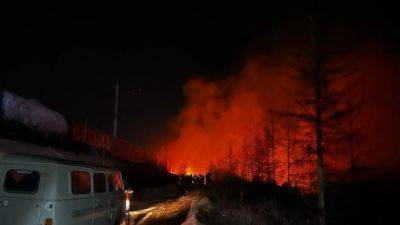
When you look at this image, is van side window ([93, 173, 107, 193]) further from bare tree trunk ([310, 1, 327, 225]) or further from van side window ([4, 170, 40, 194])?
bare tree trunk ([310, 1, 327, 225])

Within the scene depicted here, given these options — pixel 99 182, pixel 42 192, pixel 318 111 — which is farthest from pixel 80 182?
pixel 318 111

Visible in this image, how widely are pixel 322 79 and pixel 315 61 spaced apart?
2.67 ft

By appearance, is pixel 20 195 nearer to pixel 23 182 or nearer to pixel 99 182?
pixel 23 182

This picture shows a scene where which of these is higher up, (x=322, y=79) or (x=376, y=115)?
(x=376, y=115)

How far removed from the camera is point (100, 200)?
12.3 metres

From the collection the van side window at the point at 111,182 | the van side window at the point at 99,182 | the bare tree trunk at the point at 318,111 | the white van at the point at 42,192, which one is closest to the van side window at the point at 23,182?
the white van at the point at 42,192

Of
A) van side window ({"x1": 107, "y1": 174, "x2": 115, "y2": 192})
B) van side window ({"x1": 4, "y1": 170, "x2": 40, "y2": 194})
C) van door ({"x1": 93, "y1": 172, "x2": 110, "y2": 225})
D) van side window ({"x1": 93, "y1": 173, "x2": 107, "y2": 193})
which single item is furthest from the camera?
van side window ({"x1": 107, "y1": 174, "x2": 115, "y2": 192})

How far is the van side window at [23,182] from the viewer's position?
31.8 ft

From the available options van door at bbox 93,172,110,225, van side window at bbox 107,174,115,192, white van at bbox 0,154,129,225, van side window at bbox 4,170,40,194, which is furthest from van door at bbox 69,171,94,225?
van side window at bbox 107,174,115,192

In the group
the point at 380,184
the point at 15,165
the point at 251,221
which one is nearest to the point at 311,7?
the point at 251,221

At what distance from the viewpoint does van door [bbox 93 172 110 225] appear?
11898mm

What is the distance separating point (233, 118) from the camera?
81750 millimetres

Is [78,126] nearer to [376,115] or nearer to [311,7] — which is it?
[311,7]

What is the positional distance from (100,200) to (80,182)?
158 cm
